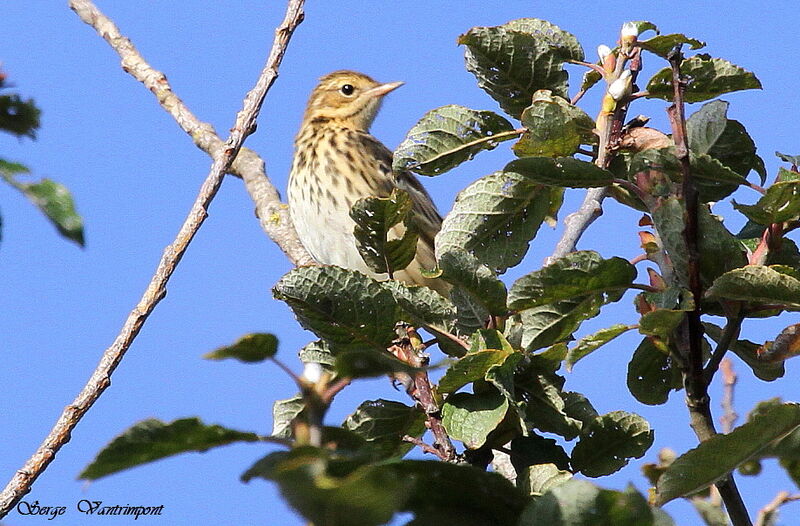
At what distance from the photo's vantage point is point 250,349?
1.50 metres

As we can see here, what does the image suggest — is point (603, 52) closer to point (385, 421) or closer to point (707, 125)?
point (707, 125)

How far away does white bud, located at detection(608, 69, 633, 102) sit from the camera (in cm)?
305

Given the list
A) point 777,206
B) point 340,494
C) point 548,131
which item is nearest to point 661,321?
point 777,206

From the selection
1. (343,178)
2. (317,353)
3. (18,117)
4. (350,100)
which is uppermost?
(350,100)

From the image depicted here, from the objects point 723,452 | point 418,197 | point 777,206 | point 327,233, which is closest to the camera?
point 723,452

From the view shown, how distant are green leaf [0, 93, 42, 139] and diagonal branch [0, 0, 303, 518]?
2.48m

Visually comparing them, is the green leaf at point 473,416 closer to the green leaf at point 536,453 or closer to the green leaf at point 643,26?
the green leaf at point 536,453

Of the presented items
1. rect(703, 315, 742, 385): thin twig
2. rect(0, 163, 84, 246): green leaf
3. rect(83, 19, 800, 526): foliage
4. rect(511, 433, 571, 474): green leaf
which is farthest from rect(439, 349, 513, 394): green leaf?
rect(0, 163, 84, 246): green leaf

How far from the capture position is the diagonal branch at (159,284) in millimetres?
3869

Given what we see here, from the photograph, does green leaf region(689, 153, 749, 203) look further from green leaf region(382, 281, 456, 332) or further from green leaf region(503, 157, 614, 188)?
green leaf region(382, 281, 456, 332)

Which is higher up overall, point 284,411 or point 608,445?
point 284,411

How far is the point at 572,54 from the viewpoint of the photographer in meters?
3.26

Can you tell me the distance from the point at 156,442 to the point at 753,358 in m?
1.82

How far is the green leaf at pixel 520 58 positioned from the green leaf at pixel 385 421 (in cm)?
104
